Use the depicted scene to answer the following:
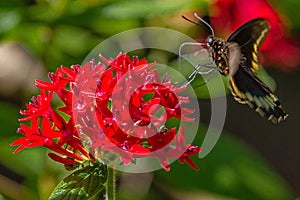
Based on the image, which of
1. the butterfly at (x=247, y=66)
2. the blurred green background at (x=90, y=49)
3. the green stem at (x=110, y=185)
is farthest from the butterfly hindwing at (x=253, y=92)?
the blurred green background at (x=90, y=49)

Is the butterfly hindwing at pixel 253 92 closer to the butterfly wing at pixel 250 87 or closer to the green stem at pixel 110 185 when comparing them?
the butterfly wing at pixel 250 87

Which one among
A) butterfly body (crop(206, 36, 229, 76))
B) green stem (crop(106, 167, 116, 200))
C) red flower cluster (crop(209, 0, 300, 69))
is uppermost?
butterfly body (crop(206, 36, 229, 76))

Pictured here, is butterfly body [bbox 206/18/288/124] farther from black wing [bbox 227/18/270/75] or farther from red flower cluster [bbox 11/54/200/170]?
red flower cluster [bbox 11/54/200/170]

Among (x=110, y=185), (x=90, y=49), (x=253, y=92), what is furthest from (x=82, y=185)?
(x=90, y=49)

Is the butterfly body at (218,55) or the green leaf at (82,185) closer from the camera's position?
the green leaf at (82,185)

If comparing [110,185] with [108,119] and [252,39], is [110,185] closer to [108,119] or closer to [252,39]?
[108,119]

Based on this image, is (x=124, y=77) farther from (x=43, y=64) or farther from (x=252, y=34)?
(x=43, y=64)

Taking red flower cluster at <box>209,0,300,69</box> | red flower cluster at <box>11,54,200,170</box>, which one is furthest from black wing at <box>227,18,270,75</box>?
red flower cluster at <box>209,0,300,69</box>

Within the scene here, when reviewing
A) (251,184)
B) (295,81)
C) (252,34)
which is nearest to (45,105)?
(252,34)
